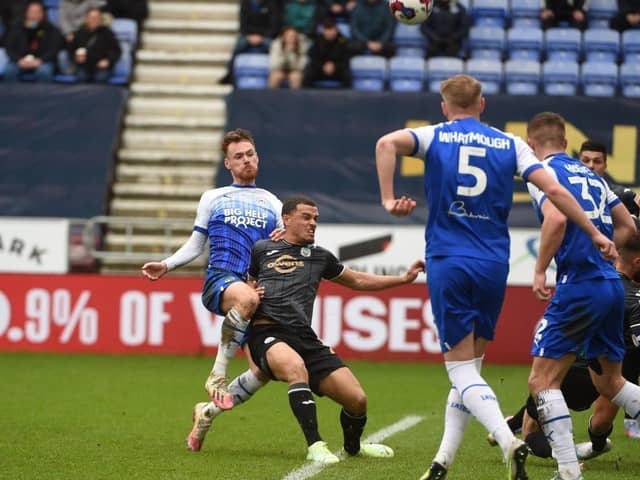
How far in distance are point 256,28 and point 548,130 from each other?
1368 centimetres

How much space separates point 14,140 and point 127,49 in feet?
8.17

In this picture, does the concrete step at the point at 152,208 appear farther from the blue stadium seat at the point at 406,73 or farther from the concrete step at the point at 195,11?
the concrete step at the point at 195,11

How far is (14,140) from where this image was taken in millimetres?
19359

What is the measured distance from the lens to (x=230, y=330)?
8531 millimetres

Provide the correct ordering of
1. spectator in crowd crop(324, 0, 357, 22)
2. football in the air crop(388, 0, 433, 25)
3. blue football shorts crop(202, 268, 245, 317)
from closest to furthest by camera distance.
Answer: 1. blue football shorts crop(202, 268, 245, 317)
2. football in the air crop(388, 0, 433, 25)
3. spectator in crowd crop(324, 0, 357, 22)

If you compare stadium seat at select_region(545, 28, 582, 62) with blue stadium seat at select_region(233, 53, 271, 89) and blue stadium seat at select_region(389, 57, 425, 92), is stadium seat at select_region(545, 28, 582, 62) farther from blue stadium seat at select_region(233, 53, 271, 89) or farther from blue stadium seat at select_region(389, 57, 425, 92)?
blue stadium seat at select_region(233, 53, 271, 89)

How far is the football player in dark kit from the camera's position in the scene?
8438 millimetres

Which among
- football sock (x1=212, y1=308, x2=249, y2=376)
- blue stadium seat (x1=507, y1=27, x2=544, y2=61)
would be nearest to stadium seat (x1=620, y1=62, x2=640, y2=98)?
blue stadium seat (x1=507, y1=27, x2=544, y2=61)

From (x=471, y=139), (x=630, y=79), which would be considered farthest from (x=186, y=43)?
(x=471, y=139)

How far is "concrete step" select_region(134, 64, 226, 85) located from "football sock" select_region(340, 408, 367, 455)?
1330 cm

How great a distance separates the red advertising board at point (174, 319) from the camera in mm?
16188

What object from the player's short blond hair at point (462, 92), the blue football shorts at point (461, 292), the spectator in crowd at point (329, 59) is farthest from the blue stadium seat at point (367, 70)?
the blue football shorts at point (461, 292)

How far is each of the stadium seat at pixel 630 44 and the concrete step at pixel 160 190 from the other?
257 inches

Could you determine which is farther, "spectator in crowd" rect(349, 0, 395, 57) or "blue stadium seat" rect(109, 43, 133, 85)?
"blue stadium seat" rect(109, 43, 133, 85)
